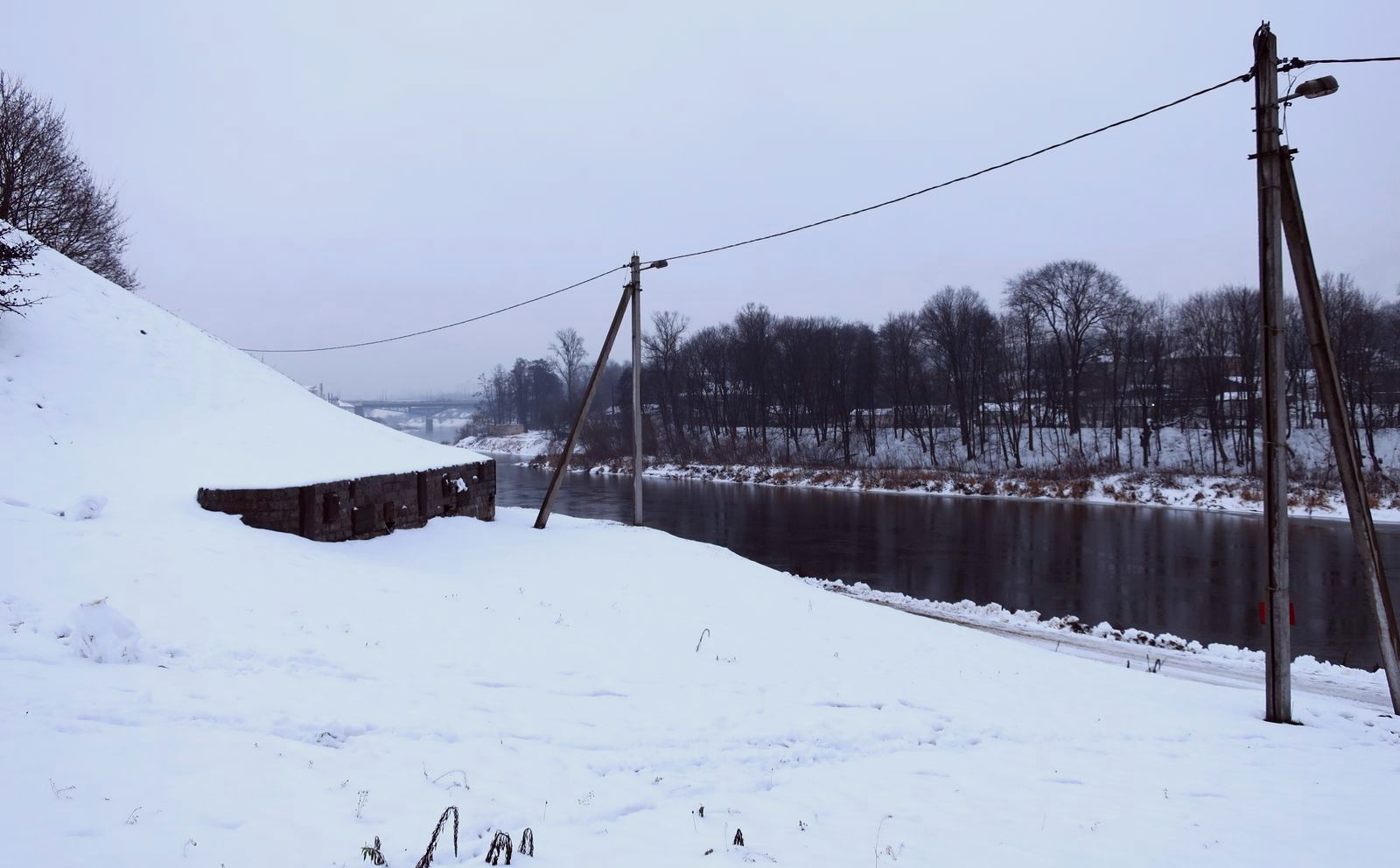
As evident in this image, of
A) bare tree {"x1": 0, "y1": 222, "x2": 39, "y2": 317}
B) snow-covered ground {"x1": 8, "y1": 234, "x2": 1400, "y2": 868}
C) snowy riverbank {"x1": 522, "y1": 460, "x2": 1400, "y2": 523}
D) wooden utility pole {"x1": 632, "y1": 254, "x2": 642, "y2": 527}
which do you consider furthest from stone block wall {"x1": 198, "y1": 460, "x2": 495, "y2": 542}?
snowy riverbank {"x1": 522, "y1": 460, "x2": 1400, "y2": 523}

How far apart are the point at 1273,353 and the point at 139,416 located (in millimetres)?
13716

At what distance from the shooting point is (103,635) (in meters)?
5.36

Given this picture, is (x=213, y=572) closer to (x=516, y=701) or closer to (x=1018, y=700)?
(x=516, y=701)

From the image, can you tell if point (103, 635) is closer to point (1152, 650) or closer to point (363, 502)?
point (363, 502)

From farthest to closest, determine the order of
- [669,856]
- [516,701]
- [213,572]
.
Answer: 1. [213,572]
2. [516,701]
3. [669,856]

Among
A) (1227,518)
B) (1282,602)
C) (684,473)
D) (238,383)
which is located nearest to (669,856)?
(1282,602)

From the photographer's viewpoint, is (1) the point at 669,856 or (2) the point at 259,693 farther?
(2) the point at 259,693

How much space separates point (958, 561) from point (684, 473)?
35.6 m

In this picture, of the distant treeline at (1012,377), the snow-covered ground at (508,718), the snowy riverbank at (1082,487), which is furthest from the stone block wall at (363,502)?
the distant treeline at (1012,377)

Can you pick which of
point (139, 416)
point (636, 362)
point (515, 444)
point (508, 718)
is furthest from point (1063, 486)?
point (515, 444)

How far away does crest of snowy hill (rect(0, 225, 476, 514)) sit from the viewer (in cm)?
845

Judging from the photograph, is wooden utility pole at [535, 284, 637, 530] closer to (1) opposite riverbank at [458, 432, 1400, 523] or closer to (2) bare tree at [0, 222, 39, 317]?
(2) bare tree at [0, 222, 39, 317]

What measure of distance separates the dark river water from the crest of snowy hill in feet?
40.9

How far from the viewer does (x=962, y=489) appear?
4028cm
